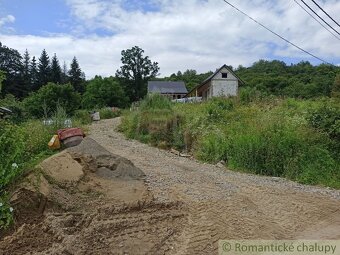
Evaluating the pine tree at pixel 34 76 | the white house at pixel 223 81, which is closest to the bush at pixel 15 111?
the white house at pixel 223 81

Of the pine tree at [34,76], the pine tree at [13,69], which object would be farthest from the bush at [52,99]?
the pine tree at [34,76]

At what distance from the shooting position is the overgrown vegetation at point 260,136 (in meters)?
8.25

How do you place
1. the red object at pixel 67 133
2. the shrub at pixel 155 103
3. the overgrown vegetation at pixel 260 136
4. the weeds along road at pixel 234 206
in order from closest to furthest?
1. the weeds along road at pixel 234 206
2. the overgrown vegetation at pixel 260 136
3. the red object at pixel 67 133
4. the shrub at pixel 155 103

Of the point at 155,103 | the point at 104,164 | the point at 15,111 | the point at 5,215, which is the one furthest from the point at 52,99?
the point at 5,215

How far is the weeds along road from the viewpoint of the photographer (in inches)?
173

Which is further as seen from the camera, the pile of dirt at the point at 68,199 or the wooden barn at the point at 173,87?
the wooden barn at the point at 173,87

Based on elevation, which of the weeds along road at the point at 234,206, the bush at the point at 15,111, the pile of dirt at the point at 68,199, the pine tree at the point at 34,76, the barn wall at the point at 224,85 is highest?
the pine tree at the point at 34,76

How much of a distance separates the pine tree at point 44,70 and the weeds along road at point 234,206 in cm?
4766

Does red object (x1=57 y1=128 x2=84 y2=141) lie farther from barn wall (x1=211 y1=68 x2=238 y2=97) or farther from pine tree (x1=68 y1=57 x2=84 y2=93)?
pine tree (x1=68 y1=57 x2=84 y2=93)

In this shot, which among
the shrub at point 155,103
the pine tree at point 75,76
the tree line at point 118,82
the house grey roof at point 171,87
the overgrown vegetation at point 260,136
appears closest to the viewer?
the overgrown vegetation at point 260,136

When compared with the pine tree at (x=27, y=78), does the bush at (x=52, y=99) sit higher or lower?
lower

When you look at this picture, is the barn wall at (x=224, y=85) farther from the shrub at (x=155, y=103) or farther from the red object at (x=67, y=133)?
the red object at (x=67, y=133)

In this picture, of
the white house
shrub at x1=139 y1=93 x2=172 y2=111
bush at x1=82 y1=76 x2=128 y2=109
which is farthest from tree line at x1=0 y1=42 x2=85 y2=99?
shrub at x1=139 y1=93 x2=172 y2=111

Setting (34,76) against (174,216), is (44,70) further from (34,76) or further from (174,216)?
(174,216)
